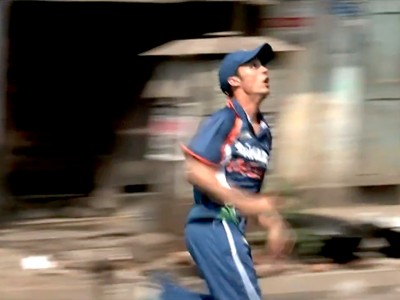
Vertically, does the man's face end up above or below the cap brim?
below

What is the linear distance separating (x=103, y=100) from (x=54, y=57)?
578 millimetres

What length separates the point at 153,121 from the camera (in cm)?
886

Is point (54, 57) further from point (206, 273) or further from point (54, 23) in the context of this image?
point (206, 273)

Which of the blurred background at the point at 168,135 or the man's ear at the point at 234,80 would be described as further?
the blurred background at the point at 168,135

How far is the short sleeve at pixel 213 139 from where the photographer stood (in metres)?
5.12

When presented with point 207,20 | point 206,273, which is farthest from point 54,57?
point 206,273

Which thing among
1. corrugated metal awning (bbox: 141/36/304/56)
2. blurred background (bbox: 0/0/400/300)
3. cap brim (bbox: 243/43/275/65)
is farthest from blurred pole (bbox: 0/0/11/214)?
cap brim (bbox: 243/43/275/65)

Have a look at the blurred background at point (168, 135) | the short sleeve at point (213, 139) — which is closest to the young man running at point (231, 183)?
the short sleeve at point (213, 139)

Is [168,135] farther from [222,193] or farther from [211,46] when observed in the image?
[222,193]

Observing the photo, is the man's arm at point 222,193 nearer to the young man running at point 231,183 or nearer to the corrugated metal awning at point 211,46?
the young man running at point 231,183

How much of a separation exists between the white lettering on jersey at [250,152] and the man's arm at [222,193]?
0.48ft

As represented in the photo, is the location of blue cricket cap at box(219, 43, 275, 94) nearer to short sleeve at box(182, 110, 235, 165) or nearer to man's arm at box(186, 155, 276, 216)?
short sleeve at box(182, 110, 235, 165)

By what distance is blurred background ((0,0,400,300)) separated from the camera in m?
8.46

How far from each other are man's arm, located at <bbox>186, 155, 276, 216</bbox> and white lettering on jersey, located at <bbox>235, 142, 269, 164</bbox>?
15 cm
